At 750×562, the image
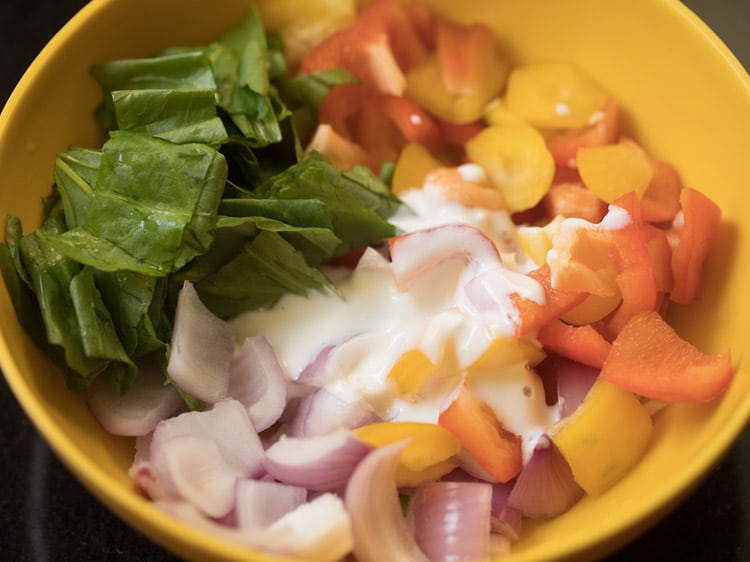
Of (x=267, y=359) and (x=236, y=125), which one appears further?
(x=236, y=125)

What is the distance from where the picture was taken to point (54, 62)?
1296mm

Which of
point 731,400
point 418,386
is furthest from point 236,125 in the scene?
point 731,400

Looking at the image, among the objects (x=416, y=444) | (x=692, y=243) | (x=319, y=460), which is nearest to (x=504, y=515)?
(x=416, y=444)

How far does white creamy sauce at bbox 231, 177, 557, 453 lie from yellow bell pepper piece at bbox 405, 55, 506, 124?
201mm

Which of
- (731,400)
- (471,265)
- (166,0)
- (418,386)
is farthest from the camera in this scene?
(166,0)

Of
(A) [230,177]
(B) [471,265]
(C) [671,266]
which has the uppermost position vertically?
(C) [671,266]

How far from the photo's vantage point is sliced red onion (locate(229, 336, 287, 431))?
118cm

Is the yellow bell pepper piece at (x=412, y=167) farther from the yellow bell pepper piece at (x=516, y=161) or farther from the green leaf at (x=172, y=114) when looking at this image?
the green leaf at (x=172, y=114)

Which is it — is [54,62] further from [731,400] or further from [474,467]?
[731,400]

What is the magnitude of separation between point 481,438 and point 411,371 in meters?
0.13

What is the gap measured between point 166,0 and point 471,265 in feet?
2.20

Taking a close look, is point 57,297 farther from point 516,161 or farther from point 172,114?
point 516,161

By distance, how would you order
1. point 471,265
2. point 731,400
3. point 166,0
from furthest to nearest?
point 166,0
point 471,265
point 731,400

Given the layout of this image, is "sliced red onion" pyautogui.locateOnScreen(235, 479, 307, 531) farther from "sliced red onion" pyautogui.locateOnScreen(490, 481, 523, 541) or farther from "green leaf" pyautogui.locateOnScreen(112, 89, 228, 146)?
"green leaf" pyautogui.locateOnScreen(112, 89, 228, 146)
